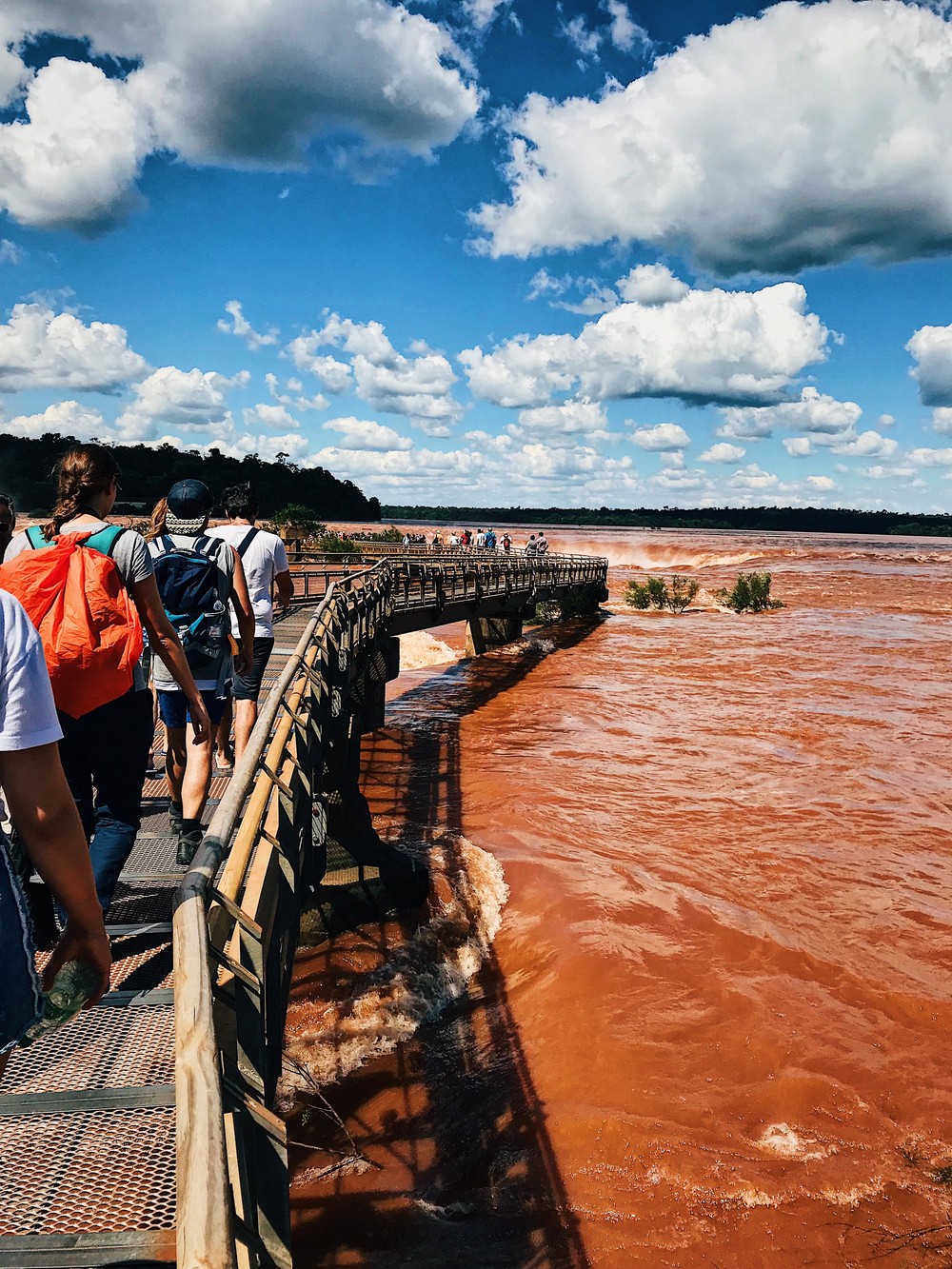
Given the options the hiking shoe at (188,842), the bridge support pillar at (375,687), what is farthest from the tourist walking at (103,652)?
the bridge support pillar at (375,687)

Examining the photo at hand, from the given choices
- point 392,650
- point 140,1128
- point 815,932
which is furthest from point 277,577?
point 392,650

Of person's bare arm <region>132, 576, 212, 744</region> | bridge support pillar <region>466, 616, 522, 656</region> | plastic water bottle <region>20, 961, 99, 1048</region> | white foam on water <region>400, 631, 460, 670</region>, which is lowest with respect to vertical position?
white foam on water <region>400, 631, 460, 670</region>

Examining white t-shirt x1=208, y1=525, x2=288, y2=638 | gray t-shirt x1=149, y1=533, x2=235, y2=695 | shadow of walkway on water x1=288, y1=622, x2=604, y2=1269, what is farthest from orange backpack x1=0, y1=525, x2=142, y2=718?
shadow of walkway on water x1=288, y1=622, x2=604, y2=1269

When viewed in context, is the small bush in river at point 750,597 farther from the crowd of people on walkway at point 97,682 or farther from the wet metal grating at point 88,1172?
the wet metal grating at point 88,1172

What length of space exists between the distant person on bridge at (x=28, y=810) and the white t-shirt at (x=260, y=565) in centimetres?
387

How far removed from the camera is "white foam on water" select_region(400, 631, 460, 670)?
2475cm

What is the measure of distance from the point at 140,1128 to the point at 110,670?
64.2 inches

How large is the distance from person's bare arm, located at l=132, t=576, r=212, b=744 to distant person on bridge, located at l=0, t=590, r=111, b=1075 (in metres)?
1.41

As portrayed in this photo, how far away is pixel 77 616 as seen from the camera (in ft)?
8.47

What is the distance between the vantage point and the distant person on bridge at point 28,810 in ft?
4.76

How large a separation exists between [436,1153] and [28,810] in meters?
4.90

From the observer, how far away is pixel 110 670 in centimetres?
270

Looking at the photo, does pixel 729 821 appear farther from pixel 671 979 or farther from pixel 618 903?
pixel 671 979

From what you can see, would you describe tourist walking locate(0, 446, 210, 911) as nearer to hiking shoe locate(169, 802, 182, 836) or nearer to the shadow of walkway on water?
hiking shoe locate(169, 802, 182, 836)
